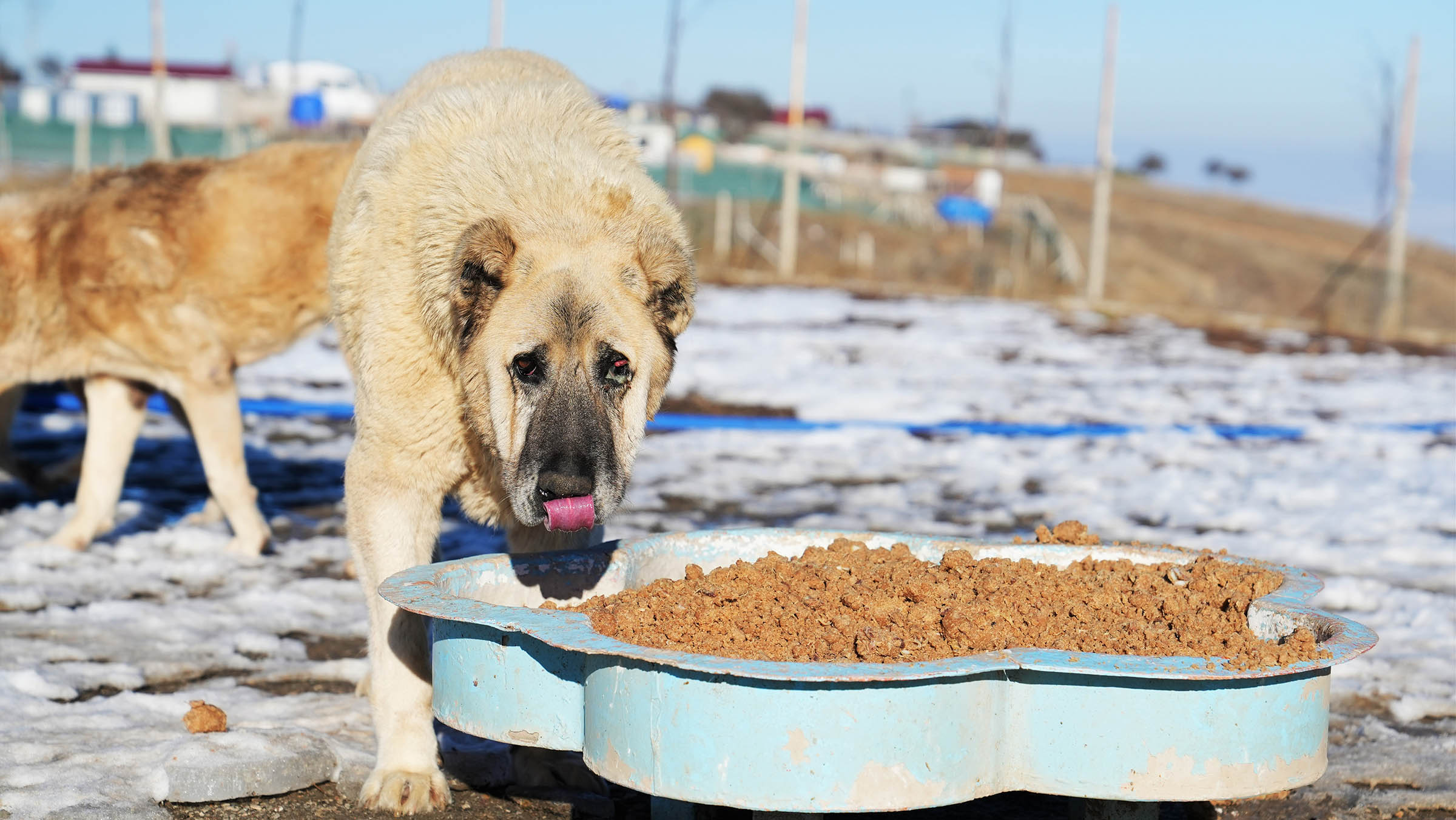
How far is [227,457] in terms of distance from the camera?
20.0 ft

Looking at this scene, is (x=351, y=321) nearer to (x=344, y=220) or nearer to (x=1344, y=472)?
(x=344, y=220)

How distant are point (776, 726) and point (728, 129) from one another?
38483 millimetres

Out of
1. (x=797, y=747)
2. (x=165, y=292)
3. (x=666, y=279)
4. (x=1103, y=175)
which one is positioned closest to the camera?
(x=797, y=747)

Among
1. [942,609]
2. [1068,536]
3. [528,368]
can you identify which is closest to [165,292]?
[528,368]

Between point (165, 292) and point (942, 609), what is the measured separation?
4.75m

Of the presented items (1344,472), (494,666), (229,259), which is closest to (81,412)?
(229,259)

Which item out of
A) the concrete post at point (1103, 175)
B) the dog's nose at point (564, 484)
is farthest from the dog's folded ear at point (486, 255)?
the concrete post at point (1103, 175)

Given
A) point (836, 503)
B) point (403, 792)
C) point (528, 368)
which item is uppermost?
point (528, 368)

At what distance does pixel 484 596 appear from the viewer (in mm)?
3158

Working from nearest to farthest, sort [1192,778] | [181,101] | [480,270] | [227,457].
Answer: [1192,778], [480,270], [227,457], [181,101]

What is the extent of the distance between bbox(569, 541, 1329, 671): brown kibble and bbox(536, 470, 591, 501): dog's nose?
27 centimetres

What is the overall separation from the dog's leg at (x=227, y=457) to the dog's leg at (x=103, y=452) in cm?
27

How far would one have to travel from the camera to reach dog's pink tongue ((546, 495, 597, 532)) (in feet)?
9.64

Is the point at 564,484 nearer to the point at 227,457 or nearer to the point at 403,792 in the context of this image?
the point at 403,792
